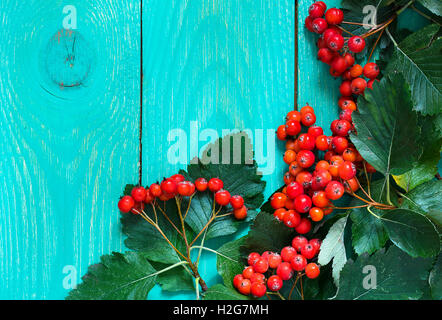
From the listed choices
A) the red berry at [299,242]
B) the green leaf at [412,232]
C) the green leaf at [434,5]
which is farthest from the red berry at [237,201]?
the green leaf at [434,5]

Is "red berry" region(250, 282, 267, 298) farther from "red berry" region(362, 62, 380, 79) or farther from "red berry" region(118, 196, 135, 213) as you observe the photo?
"red berry" region(362, 62, 380, 79)

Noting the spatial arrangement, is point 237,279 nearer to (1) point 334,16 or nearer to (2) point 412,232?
(2) point 412,232

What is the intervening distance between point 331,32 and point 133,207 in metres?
0.43

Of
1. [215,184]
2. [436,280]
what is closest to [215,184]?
[215,184]

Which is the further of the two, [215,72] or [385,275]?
[215,72]

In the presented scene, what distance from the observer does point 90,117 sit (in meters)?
0.78

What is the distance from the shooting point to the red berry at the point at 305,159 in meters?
0.72

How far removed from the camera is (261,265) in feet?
2.28

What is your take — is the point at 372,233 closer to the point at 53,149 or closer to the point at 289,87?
the point at 289,87

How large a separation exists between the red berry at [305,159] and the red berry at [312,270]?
15cm

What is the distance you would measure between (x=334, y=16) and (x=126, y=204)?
0.45m

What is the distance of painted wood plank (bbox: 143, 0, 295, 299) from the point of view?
79 centimetres

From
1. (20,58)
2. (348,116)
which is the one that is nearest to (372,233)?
(348,116)

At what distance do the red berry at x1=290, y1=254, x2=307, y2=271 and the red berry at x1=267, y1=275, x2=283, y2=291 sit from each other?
0.03 metres
